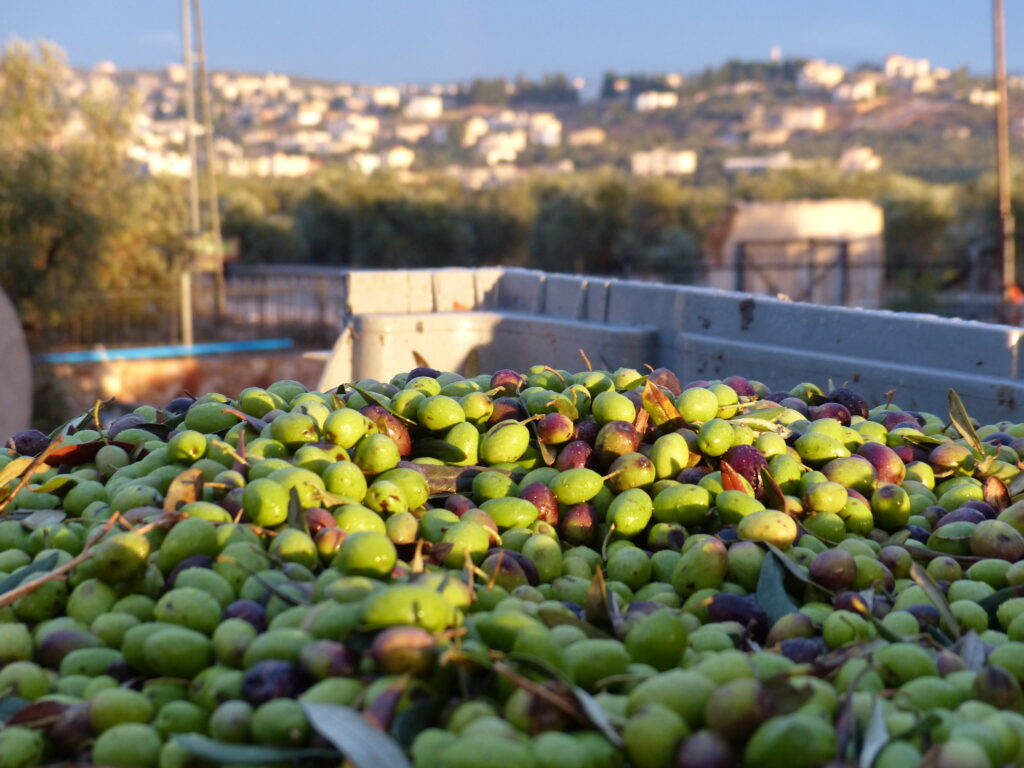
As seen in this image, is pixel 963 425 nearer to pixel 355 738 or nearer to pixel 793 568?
pixel 793 568

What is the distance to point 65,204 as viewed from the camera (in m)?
19.5

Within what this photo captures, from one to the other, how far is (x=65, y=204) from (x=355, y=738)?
2002cm

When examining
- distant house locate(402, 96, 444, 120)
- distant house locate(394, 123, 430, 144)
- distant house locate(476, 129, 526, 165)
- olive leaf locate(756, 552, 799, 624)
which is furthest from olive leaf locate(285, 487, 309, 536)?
distant house locate(402, 96, 444, 120)

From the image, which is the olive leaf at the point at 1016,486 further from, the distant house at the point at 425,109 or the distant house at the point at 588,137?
the distant house at the point at 425,109

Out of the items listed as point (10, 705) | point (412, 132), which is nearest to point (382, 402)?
point (10, 705)

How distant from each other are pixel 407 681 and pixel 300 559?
0.50 metres

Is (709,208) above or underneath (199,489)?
above

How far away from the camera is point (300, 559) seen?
1.95 m

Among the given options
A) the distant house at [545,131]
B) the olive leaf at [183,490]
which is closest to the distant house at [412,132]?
the distant house at [545,131]

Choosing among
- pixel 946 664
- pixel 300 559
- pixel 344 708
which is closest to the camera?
pixel 344 708

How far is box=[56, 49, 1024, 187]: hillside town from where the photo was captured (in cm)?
6831

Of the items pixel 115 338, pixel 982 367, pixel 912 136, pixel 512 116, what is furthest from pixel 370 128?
pixel 982 367

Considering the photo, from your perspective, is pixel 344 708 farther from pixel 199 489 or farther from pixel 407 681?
pixel 199 489

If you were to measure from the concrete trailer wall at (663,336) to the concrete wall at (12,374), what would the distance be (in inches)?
169
